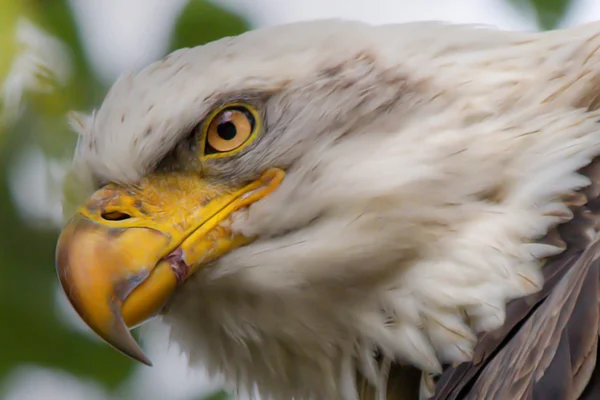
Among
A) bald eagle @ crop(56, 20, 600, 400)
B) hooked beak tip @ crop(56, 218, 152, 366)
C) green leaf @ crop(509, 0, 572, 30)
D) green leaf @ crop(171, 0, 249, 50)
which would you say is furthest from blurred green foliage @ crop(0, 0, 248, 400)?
green leaf @ crop(509, 0, 572, 30)

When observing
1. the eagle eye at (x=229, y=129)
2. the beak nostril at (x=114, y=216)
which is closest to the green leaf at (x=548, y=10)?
the eagle eye at (x=229, y=129)

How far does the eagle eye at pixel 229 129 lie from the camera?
9.21 ft

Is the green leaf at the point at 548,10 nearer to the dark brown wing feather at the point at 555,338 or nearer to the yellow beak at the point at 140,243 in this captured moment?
the dark brown wing feather at the point at 555,338

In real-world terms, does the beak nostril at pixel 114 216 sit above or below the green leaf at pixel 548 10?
below

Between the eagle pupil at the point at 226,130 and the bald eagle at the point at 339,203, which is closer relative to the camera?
the bald eagle at the point at 339,203

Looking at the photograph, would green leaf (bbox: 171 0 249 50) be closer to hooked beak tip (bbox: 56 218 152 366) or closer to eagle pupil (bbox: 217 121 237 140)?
eagle pupil (bbox: 217 121 237 140)

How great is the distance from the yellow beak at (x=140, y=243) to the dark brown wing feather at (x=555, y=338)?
570mm

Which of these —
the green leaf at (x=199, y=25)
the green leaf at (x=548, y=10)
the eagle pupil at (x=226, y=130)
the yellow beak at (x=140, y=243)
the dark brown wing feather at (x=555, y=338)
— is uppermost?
the green leaf at (x=199, y=25)

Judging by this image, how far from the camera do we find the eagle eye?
9.21 feet

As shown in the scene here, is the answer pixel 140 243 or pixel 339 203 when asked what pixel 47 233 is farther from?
pixel 339 203

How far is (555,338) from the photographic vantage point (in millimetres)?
2293

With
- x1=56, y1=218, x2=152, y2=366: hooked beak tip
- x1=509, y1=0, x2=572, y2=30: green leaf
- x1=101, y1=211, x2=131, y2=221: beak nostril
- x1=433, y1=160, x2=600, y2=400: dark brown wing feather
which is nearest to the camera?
x1=433, y1=160, x2=600, y2=400: dark brown wing feather

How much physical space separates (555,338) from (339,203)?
649 millimetres

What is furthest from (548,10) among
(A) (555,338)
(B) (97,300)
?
(B) (97,300)
